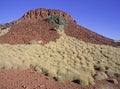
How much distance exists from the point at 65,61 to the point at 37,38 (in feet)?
37.8

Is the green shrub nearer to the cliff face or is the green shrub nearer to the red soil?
the cliff face

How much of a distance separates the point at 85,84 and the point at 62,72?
7.88 feet

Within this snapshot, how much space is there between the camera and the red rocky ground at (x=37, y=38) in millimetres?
16125

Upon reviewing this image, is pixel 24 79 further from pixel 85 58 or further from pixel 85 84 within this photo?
pixel 85 58

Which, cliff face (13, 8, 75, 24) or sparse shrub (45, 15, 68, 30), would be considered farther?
cliff face (13, 8, 75, 24)

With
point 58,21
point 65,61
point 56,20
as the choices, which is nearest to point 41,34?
point 58,21

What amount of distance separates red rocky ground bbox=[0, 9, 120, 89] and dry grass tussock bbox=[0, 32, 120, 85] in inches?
34.6

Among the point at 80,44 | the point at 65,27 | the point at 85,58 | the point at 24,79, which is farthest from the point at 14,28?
the point at 24,79

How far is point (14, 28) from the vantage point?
39562 mm

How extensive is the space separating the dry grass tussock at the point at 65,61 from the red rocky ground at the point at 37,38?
878 mm

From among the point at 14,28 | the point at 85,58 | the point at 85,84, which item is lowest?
the point at 85,84

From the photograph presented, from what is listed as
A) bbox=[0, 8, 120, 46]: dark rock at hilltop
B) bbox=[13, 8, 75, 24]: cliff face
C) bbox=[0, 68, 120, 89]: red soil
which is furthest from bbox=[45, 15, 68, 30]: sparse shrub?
bbox=[0, 68, 120, 89]: red soil

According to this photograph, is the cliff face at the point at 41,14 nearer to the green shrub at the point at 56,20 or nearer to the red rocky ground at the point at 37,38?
the red rocky ground at the point at 37,38

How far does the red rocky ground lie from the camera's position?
16125 millimetres
